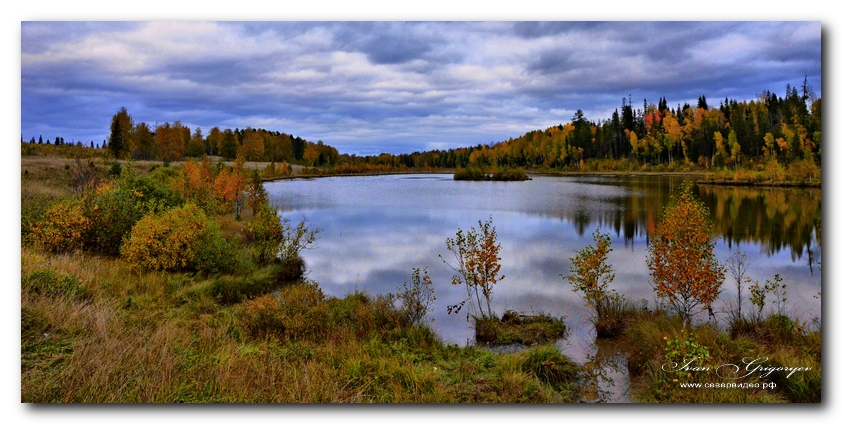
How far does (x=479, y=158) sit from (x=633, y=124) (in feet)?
154

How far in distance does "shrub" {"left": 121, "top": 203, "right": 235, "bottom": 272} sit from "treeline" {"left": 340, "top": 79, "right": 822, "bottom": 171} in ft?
25.2

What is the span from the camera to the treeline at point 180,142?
36.6 ft

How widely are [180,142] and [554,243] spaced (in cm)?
1372

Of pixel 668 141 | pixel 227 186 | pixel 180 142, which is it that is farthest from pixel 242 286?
pixel 668 141

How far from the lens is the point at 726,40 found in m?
8.02

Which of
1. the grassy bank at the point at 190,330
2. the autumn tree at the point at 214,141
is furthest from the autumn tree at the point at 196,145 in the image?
the grassy bank at the point at 190,330

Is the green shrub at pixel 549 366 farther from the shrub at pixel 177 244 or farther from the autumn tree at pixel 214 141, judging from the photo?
the autumn tree at pixel 214 141

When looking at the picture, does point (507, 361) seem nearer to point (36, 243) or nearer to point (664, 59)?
point (664, 59)

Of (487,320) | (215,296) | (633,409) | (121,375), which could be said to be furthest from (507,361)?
(215,296)

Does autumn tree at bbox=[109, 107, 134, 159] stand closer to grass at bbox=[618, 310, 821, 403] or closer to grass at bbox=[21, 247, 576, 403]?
grass at bbox=[21, 247, 576, 403]

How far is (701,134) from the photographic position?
1970cm

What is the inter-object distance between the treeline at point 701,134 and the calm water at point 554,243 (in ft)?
4.34

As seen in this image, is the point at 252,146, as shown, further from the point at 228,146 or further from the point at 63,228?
the point at 63,228

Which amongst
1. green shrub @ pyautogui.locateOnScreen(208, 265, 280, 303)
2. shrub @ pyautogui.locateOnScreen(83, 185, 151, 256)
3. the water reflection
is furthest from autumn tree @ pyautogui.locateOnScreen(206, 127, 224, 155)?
the water reflection
